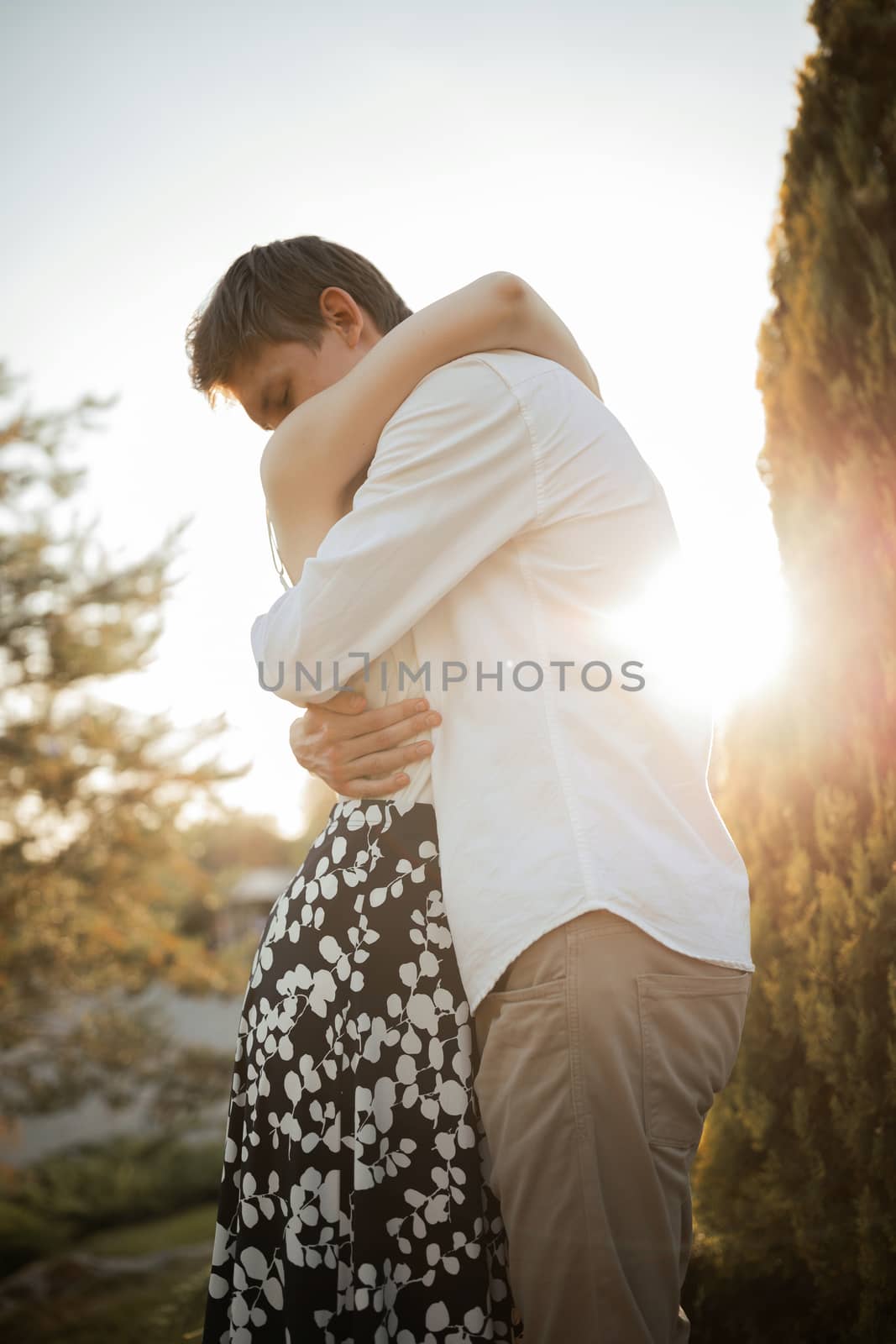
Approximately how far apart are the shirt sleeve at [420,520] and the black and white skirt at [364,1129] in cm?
33

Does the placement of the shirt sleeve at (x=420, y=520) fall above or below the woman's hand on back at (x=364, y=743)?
above

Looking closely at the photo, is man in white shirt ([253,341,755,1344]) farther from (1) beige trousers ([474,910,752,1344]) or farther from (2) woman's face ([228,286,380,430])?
(2) woman's face ([228,286,380,430])

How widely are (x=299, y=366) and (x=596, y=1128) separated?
4.41 feet

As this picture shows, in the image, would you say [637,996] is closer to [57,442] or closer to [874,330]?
[874,330]

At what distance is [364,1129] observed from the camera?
51.3 inches

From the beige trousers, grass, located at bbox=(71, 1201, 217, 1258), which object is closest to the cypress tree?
the beige trousers

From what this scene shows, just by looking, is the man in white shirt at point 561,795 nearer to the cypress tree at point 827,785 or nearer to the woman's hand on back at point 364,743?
the woman's hand on back at point 364,743

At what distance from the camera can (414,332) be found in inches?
52.3

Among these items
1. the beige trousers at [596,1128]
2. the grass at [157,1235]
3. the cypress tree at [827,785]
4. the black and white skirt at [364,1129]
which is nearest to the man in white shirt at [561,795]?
the beige trousers at [596,1128]

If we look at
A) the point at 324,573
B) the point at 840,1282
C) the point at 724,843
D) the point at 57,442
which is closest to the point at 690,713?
the point at 724,843

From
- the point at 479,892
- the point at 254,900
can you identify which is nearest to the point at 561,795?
the point at 479,892

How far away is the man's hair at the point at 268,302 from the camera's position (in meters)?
1.66

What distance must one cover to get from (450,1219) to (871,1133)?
133 cm

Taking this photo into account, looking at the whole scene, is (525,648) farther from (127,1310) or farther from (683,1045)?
(127,1310)
